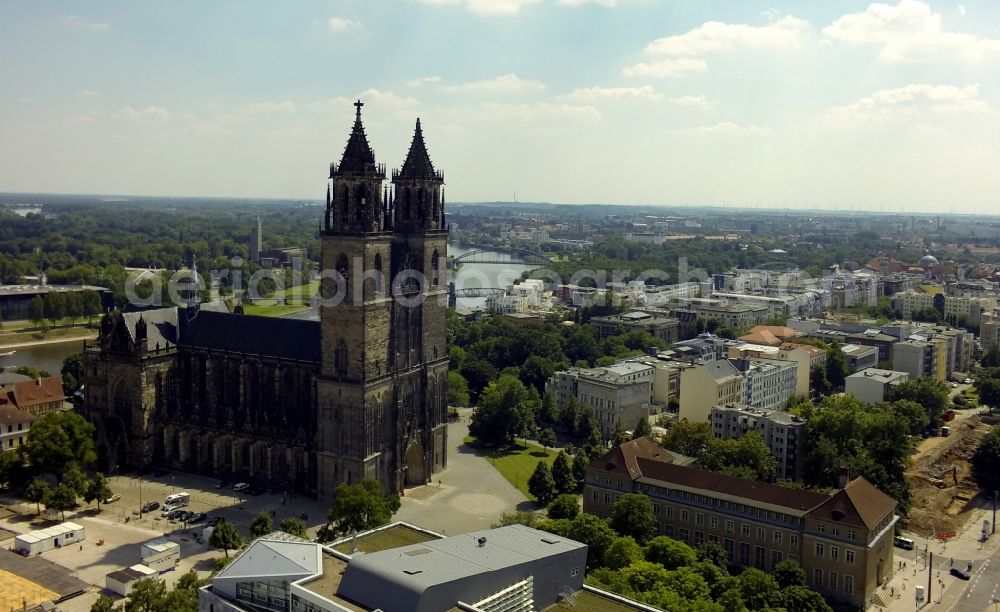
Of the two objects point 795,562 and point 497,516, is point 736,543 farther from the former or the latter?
point 497,516

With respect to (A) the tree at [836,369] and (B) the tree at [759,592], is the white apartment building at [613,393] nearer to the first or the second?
(A) the tree at [836,369]

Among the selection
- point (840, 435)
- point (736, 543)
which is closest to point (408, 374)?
point (736, 543)

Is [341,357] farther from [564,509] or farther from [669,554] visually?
[669,554]

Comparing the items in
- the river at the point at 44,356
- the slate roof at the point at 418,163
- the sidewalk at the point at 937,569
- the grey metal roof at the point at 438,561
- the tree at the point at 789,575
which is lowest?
the sidewalk at the point at 937,569

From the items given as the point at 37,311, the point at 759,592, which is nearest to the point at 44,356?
the point at 37,311

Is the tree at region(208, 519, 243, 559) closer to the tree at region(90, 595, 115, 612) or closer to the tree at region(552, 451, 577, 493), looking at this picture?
the tree at region(90, 595, 115, 612)

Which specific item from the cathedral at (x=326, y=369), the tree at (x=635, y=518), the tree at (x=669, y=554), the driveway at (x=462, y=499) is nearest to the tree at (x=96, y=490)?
the cathedral at (x=326, y=369)
